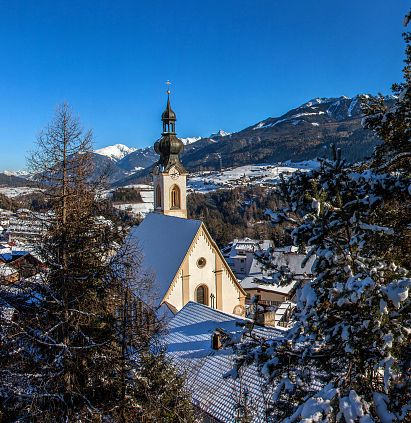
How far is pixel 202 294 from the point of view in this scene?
22.0 m

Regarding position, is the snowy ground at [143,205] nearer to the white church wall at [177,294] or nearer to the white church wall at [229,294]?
the white church wall at [229,294]

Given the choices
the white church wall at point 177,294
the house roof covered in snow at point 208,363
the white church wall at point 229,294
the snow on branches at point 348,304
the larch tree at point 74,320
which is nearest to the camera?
the snow on branches at point 348,304

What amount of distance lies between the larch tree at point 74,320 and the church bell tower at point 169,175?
21583mm

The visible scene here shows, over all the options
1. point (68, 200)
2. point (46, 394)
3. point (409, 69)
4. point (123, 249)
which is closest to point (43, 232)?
point (68, 200)

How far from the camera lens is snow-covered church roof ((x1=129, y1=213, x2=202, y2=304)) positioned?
21125 millimetres

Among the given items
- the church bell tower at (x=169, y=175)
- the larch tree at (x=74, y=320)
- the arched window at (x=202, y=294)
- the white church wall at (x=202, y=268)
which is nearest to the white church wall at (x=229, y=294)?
the white church wall at (x=202, y=268)

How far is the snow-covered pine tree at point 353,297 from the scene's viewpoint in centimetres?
383

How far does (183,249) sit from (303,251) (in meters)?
16.8

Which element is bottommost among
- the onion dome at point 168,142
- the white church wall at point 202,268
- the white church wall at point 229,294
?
the white church wall at point 229,294

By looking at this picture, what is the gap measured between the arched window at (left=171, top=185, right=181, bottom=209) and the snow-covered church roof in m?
3.36

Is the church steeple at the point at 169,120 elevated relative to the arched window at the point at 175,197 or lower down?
elevated

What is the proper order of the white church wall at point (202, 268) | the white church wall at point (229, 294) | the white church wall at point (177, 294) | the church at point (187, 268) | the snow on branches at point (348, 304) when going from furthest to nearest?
the white church wall at point (229, 294)
the white church wall at point (202, 268)
the church at point (187, 268)
the white church wall at point (177, 294)
the snow on branches at point (348, 304)

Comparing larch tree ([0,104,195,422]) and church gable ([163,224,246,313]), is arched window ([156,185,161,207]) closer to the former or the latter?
church gable ([163,224,246,313])

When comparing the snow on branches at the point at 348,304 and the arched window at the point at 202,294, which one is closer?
the snow on branches at the point at 348,304
